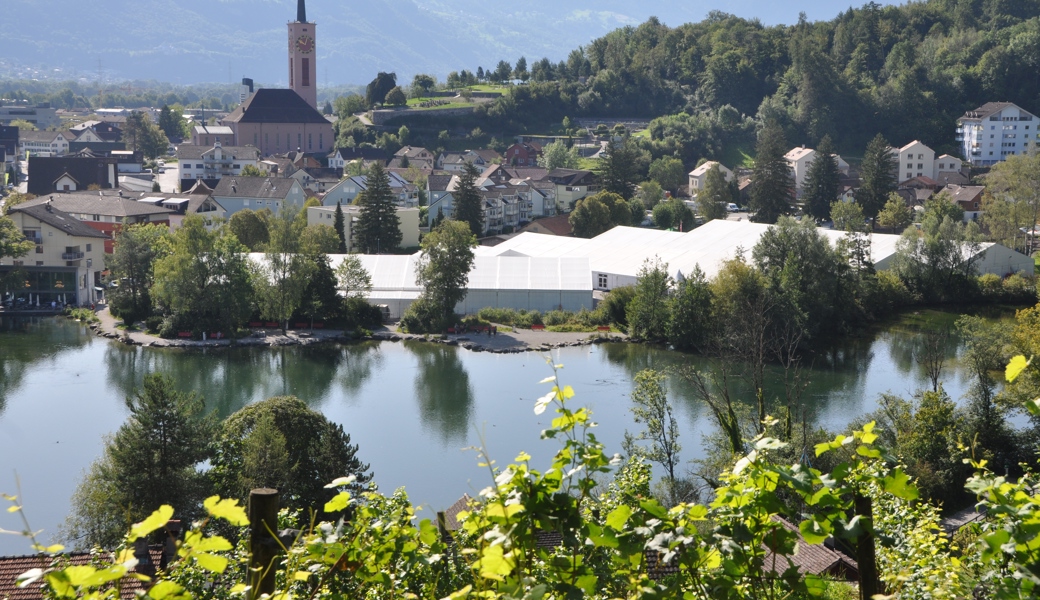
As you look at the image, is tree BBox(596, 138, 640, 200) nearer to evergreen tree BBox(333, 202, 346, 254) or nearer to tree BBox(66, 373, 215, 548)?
evergreen tree BBox(333, 202, 346, 254)

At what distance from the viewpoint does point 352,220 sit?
1691 centimetres

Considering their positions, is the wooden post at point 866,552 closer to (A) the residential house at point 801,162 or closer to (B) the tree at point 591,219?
(B) the tree at point 591,219

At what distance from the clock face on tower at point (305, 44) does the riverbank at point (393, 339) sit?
2377 centimetres

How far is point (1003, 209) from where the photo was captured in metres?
16.4

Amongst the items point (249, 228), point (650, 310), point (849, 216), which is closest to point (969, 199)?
point (849, 216)

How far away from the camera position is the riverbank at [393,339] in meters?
11.8

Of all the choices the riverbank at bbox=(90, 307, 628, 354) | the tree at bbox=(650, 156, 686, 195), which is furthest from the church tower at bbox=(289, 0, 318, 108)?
the riverbank at bbox=(90, 307, 628, 354)

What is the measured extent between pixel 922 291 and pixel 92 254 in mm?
11537

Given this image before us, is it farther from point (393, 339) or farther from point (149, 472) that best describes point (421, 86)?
point (149, 472)

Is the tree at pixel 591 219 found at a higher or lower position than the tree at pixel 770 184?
lower

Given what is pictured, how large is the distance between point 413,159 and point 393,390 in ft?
58.0

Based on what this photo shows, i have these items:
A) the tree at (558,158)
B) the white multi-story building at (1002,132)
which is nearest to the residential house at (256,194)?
the tree at (558,158)

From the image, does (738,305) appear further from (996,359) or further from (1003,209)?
(1003,209)

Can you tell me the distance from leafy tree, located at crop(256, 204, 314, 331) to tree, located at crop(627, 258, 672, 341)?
3.96 m
